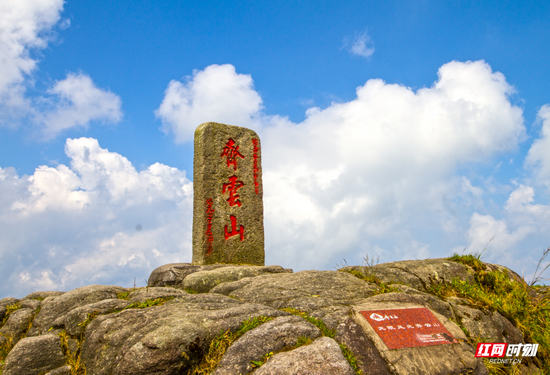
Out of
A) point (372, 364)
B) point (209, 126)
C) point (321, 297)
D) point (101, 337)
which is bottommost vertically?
point (372, 364)

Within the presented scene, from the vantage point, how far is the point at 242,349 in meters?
2.84

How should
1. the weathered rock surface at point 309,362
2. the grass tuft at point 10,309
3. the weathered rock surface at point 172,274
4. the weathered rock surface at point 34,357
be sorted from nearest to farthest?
the weathered rock surface at point 309,362, the weathered rock surface at point 34,357, the grass tuft at point 10,309, the weathered rock surface at point 172,274

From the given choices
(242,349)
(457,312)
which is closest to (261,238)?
(457,312)

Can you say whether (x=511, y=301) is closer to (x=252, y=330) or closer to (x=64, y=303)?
(x=252, y=330)

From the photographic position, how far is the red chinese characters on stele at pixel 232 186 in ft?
27.3

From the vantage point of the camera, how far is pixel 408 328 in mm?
3281

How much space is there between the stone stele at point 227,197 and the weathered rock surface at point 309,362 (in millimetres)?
5414

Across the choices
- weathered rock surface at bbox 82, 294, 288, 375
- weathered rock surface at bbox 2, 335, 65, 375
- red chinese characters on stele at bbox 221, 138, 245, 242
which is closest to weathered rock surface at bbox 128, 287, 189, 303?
weathered rock surface at bbox 82, 294, 288, 375

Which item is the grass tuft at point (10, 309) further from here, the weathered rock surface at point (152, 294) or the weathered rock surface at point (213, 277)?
the weathered rock surface at point (213, 277)

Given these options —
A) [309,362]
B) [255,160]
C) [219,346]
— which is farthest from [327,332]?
[255,160]

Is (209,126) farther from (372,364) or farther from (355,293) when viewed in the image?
(372,364)

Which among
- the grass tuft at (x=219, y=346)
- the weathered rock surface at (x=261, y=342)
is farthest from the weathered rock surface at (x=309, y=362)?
the grass tuft at (x=219, y=346)

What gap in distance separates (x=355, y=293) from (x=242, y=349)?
1.88 m

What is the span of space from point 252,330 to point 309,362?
24.5 inches
